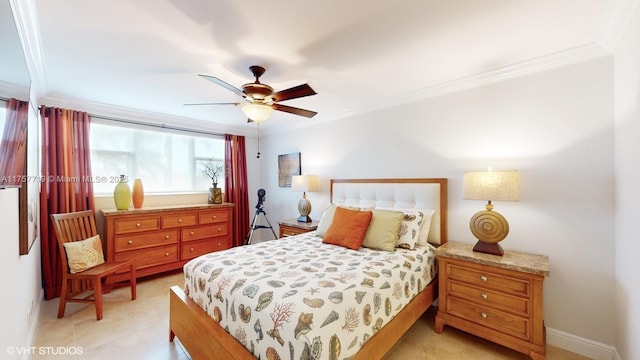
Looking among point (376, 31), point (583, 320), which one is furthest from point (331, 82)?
point (583, 320)

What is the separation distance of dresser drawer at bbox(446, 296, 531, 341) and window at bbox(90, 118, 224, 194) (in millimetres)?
3968

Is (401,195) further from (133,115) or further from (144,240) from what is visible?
Result: (133,115)

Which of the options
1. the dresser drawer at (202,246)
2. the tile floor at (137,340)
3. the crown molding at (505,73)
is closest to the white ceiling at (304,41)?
the crown molding at (505,73)

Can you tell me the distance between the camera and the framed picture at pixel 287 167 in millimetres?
4410

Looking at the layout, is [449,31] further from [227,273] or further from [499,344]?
[499,344]

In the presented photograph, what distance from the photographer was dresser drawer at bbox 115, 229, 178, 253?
3195 mm

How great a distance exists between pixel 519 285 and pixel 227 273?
7.03 feet

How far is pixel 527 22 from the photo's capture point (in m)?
1.66

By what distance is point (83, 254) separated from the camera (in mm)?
2662

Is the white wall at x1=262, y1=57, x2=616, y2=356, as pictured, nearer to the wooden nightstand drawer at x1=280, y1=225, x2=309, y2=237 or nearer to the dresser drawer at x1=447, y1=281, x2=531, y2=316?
the dresser drawer at x1=447, y1=281, x2=531, y2=316

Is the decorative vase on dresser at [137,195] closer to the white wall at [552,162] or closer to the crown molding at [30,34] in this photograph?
the crown molding at [30,34]

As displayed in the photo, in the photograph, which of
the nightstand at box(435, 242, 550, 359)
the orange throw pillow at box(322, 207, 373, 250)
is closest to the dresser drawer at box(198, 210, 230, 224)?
the orange throw pillow at box(322, 207, 373, 250)

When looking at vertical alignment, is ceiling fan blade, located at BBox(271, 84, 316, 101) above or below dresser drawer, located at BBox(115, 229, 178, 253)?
above

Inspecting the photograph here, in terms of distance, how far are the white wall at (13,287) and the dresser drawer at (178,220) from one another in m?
1.40
